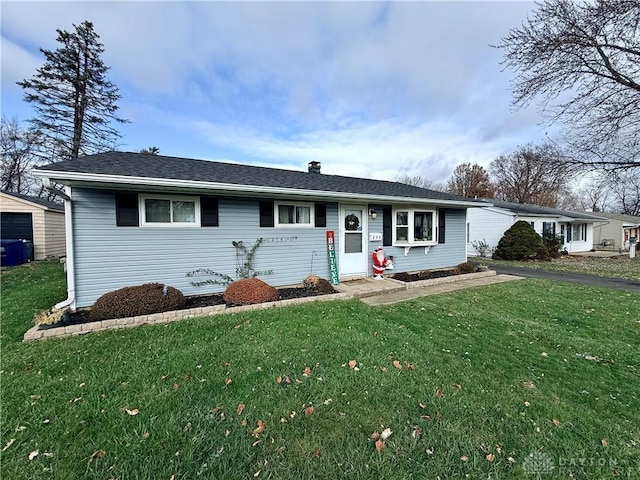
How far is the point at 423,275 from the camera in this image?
29.1 ft

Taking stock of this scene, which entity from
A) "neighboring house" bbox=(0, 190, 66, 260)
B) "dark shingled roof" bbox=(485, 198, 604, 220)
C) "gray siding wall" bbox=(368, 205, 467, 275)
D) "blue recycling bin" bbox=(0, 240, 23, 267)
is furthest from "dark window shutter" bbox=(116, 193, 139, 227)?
"dark shingled roof" bbox=(485, 198, 604, 220)

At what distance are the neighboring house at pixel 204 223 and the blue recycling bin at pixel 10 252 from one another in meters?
8.82

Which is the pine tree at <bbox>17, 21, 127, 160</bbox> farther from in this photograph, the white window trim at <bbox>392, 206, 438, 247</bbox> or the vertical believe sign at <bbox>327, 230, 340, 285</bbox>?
the white window trim at <bbox>392, 206, 438, 247</bbox>

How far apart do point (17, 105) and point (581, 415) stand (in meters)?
26.6

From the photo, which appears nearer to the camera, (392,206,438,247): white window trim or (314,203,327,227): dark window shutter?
(314,203,327,227): dark window shutter

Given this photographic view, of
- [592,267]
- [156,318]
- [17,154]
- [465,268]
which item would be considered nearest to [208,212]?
[156,318]

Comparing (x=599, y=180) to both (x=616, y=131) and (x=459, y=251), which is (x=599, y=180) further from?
(x=459, y=251)

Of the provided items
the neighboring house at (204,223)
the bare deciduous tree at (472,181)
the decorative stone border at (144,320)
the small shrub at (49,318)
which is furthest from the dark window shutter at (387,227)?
the bare deciduous tree at (472,181)

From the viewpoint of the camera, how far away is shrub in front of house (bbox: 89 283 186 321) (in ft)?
15.4

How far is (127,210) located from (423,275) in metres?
8.16

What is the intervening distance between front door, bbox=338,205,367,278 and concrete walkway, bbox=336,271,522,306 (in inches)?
15.0

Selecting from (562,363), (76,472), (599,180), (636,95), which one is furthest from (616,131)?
(76,472)

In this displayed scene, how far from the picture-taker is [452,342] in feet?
12.8

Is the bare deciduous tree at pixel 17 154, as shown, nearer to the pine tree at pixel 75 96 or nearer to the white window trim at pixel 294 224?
the pine tree at pixel 75 96
